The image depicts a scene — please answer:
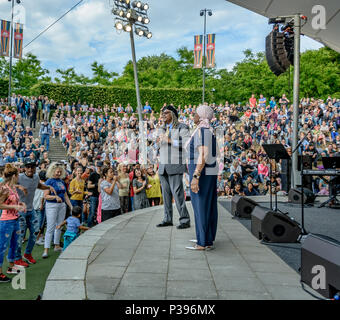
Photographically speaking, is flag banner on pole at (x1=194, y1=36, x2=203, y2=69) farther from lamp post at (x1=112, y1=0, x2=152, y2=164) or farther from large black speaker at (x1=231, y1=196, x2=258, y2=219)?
large black speaker at (x1=231, y1=196, x2=258, y2=219)

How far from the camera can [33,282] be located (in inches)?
186

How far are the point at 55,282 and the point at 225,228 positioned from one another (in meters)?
3.36

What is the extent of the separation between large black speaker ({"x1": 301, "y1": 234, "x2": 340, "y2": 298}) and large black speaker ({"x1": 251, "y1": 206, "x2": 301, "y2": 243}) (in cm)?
192

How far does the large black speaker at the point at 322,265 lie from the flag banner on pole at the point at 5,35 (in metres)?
28.6

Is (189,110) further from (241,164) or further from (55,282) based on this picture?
(55,282)

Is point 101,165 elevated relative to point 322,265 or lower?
elevated

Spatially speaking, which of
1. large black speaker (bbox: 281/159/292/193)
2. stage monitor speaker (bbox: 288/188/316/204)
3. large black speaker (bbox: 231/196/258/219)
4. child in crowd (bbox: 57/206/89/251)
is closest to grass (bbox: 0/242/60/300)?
child in crowd (bbox: 57/206/89/251)

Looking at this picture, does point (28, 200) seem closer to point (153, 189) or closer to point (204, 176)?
point (204, 176)

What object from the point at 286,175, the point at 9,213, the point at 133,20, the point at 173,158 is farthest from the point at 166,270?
the point at 133,20

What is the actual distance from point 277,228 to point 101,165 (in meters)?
6.35

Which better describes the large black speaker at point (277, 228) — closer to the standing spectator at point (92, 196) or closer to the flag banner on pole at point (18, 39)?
the standing spectator at point (92, 196)

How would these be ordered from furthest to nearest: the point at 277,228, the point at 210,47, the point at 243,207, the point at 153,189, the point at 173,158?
the point at 210,47
the point at 153,189
the point at 243,207
the point at 173,158
the point at 277,228

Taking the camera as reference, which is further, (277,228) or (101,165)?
(101,165)
